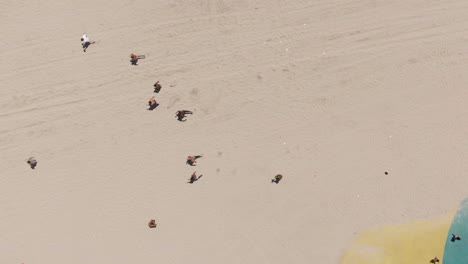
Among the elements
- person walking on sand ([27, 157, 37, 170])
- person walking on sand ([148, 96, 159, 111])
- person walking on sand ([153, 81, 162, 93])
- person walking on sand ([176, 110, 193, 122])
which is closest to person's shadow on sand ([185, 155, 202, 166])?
person walking on sand ([176, 110, 193, 122])

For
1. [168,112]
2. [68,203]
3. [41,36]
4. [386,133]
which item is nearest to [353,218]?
[386,133]

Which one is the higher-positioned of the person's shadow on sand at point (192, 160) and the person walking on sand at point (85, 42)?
the person walking on sand at point (85, 42)

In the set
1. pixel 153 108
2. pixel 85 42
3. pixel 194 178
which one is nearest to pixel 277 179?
pixel 194 178

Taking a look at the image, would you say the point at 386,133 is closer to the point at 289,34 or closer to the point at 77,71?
the point at 289,34

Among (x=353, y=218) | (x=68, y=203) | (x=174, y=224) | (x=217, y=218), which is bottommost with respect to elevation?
(x=68, y=203)

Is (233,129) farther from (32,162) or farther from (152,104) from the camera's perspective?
(32,162)

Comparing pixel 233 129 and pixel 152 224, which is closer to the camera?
pixel 152 224

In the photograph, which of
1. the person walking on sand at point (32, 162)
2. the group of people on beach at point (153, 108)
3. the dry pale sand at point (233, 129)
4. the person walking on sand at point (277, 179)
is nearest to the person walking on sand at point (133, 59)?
the group of people on beach at point (153, 108)

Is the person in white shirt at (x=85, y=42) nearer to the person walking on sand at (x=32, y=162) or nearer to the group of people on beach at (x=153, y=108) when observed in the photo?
the group of people on beach at (x=153, y=108)

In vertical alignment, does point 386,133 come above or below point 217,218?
above
